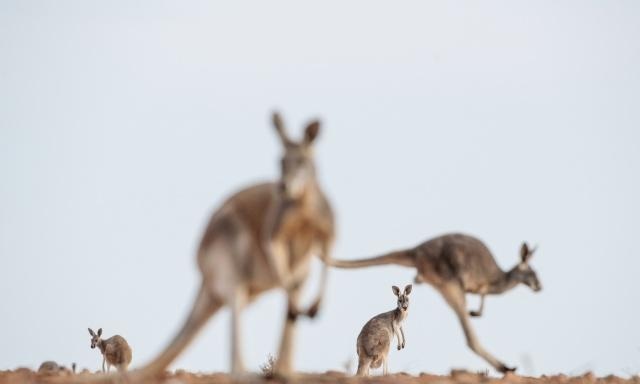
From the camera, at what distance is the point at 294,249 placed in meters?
7.29

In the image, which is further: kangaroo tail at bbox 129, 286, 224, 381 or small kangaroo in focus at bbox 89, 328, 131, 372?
small kangaroo in focus at bbox 89, 328, 131, 372

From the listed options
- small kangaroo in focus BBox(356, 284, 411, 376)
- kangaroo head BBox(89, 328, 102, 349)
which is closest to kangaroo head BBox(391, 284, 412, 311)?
small kangaroo in focus BBox(356, 284, 411, 376)

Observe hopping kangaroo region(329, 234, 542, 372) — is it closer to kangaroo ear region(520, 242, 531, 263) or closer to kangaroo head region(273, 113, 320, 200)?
kangaroo ear region(520, 242, 531, 263)

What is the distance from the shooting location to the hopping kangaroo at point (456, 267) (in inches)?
390

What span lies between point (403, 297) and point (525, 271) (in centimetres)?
501

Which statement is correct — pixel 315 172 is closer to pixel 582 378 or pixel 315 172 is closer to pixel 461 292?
pixel 461 292

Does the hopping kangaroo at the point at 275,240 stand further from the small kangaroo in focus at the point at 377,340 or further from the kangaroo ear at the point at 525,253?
the small kangaroo in focus at the point at 377,340

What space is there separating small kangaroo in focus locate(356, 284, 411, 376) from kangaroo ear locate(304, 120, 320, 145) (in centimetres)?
707

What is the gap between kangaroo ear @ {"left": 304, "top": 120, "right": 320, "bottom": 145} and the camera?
7.07 metres

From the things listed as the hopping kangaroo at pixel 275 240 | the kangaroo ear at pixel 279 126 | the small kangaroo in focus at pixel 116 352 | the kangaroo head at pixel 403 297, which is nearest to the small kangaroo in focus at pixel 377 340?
the kangaroo head at pixel 403 297

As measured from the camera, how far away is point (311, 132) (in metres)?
7.09

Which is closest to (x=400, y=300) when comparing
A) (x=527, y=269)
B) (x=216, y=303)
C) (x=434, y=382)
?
(x=527, y=269)

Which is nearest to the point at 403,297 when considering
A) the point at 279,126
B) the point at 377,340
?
the point at 377,340

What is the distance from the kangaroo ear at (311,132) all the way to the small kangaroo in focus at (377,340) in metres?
7.07
